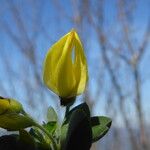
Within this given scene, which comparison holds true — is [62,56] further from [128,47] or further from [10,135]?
[128,47]

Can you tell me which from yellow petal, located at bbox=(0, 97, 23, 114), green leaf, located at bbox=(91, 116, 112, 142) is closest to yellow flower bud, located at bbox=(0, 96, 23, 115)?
yellow petal, located at bbox=(0, 97, 23, 114)

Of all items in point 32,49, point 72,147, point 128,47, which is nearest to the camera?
point 72,147

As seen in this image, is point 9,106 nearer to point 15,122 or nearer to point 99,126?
point 15,122

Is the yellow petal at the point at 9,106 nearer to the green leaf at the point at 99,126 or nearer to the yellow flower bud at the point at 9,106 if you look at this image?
the yellow flower bud at the point at 9,106

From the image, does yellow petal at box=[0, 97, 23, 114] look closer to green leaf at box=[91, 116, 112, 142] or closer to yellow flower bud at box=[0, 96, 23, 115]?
yellow flower bud at box=[0, 96, 23, 115]

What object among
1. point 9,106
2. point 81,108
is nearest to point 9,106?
point 9,106

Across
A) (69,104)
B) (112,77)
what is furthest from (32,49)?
(69,104)
